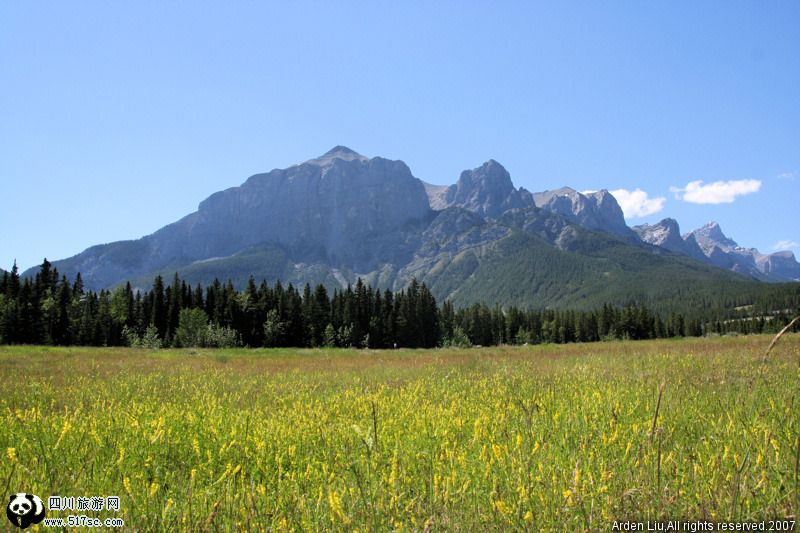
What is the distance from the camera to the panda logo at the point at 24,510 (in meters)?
3.25

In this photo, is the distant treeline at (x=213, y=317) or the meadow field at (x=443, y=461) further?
the distant treeline at (x=213, y=317)

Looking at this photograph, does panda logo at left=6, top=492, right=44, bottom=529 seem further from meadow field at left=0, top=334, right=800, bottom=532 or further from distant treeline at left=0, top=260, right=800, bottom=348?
distant treeline at left=0, top=260, right=800, bottom=348

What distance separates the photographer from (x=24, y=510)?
11.1ft

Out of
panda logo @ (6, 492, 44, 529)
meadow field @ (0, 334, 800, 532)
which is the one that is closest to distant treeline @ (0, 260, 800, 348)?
meadow field @ (0, 334, 800, 532)

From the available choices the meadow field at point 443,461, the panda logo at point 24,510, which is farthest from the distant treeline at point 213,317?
the panda logo at point 24,510

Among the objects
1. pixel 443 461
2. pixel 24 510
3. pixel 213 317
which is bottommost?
pixel 443 461

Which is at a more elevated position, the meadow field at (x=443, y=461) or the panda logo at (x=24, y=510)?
the panda logo at (x=24, y=510)

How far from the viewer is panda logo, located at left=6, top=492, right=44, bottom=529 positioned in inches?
128

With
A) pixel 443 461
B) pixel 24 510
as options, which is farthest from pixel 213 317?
pixel 443 461

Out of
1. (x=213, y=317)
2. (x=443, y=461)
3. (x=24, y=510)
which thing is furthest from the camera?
(x=213, y=317)

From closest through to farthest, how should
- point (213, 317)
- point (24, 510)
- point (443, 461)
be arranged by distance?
point (24, 510)
point (443, 461)
point (213, 317)

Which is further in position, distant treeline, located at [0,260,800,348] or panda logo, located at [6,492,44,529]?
distant treeline, located at [0,260,800,348]

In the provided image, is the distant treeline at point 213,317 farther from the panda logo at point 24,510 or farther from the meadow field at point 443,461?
the panda logo at point 24,510

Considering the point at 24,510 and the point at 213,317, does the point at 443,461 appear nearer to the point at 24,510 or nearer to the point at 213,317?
the point at 24,510
